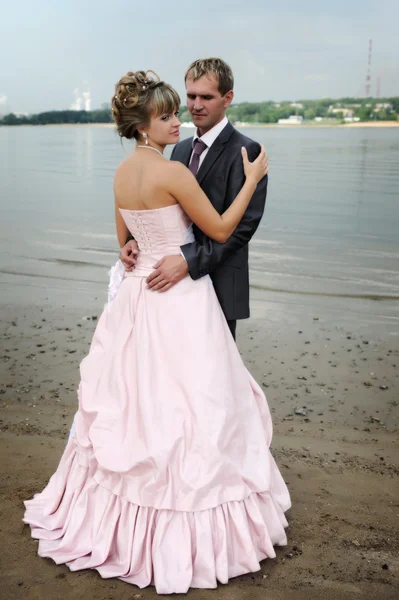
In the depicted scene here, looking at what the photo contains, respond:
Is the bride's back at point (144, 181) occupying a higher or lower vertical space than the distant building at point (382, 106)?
lower

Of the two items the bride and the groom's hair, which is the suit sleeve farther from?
the groom's hair

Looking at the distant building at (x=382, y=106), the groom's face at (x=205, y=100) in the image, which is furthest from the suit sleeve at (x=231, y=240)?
the distant building at (x=382, y=106)

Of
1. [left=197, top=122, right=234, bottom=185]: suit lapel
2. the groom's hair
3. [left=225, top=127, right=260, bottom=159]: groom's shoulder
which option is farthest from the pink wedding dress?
the groom's hair

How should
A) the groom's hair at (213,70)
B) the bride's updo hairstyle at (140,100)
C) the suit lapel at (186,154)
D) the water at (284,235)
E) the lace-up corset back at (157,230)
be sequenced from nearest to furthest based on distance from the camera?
the bride's updo hairstyle at (140,100) < the lace-up corset back at (157,230) < the groom's hair at (213,70) < the suit lapel at (186,154) < the water at (284,235)

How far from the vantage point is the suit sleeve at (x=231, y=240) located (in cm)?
324

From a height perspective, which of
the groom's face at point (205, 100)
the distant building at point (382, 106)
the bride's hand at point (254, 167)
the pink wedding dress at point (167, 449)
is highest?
the distant building at point (382, 106)

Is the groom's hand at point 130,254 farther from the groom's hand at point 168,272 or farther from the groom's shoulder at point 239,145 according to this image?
the groom's shoulder at point 239,145

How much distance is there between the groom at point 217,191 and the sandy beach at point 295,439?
127 cm

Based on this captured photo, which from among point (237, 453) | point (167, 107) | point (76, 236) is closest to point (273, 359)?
point (237, 453)

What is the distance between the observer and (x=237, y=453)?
10.5 feet

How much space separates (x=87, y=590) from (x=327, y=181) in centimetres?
2575

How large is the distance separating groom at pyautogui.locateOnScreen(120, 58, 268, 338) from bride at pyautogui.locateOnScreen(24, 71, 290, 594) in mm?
80

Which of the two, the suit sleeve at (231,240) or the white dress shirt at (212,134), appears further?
the white dress shirt at (212,134)

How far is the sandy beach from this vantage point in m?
3.18
